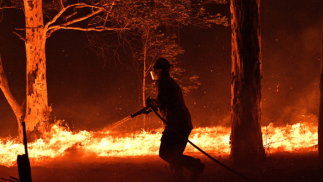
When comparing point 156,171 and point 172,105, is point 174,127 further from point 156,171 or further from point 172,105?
point 156,171

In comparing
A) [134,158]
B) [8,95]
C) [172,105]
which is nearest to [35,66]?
[8,95]

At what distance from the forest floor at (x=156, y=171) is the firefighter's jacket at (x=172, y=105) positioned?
1.26m

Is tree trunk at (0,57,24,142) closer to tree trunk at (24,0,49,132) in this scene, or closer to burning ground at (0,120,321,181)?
tree trunk at (24,0,49,132)

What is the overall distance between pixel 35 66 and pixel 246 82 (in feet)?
20.9

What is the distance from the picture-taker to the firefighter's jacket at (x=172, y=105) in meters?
4.84

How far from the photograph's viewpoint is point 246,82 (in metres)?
5.77

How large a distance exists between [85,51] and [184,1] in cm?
505

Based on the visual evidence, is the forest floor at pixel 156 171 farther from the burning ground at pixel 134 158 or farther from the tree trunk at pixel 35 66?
the tree trunk at pixel 35 66

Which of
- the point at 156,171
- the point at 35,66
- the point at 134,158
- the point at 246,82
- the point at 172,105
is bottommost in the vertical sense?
the point at 134,158

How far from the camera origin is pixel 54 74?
12.5m

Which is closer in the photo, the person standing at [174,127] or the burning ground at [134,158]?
the person standing at [174,127]

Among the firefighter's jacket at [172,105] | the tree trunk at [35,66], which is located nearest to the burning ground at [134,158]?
the tree trunk at [35,66]

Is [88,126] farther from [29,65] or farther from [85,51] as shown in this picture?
[29,65]

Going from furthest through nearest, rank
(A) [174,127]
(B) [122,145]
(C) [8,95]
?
(C) [8,95]
(B) [122,145]
(A) [174,127]
